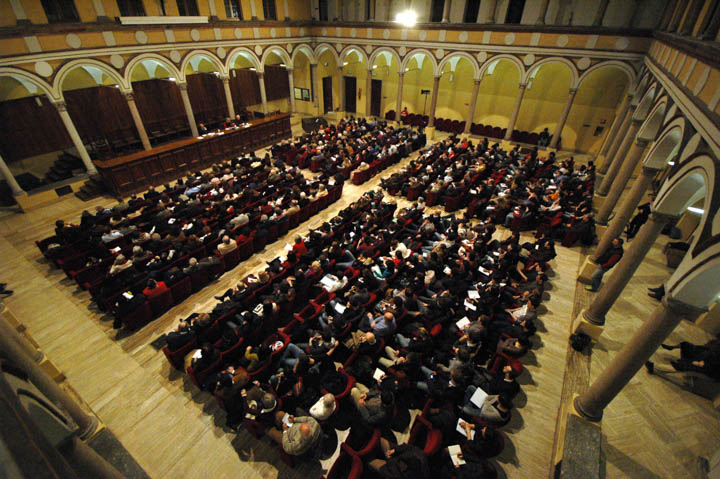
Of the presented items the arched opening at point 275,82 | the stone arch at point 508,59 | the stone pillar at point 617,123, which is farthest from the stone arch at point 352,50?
the stone pillar at point 617,123

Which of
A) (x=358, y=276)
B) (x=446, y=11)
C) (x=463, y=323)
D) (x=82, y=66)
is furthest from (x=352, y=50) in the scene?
(x=463, y=323)

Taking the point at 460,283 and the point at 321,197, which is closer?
the point at 460,283

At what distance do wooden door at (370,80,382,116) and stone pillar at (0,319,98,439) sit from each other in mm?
22991

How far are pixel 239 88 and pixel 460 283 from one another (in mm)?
20169

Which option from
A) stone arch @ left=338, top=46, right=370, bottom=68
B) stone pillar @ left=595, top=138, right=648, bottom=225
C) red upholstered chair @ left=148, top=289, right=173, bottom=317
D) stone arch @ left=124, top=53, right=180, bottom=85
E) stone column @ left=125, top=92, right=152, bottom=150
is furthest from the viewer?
stone arch @ left=338, top=46, right=370, bottom=68

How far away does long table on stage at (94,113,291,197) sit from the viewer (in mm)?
12586

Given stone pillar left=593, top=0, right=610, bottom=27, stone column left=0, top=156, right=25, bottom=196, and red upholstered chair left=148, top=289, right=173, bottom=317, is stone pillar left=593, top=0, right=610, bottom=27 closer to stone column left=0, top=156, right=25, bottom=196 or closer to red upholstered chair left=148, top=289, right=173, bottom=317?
red upholstered chair left=148, top=289, right=173, bottom=317

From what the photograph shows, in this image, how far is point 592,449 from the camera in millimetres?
4973

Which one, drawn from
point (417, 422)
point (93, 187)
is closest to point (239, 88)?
point (93, 187)

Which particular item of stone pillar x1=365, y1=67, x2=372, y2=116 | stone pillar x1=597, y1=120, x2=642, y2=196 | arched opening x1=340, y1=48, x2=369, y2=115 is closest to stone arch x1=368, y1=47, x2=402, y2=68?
stone pillar x1=365, y1=67, x2=372, y2=116

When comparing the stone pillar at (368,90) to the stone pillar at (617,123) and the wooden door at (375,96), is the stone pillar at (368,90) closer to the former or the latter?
the wooden door at (375,96)

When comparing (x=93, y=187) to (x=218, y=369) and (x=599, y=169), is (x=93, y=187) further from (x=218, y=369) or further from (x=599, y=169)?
(x=599, y=169)

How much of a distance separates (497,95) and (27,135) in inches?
916

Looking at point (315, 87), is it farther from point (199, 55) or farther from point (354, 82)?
point (199, 55)
